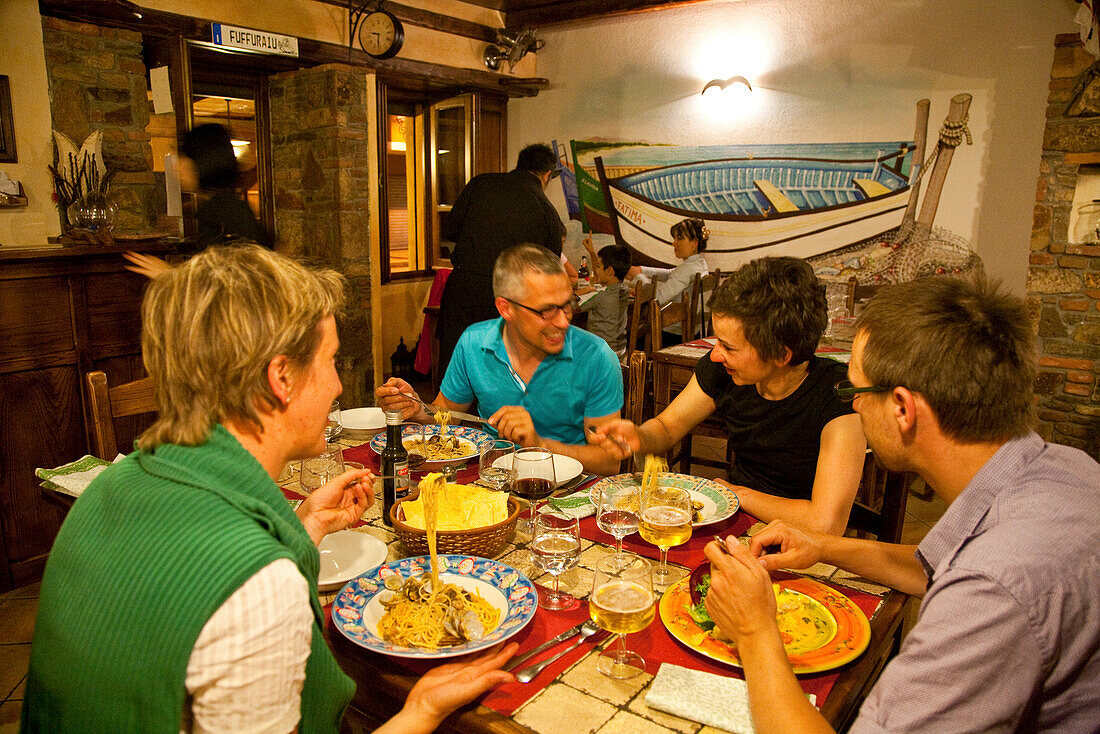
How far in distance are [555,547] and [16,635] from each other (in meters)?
2.62

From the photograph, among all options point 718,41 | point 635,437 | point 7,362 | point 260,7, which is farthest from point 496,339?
point 718,41

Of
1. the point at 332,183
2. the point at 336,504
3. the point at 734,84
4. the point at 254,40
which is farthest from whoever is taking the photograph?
the point at 734,84

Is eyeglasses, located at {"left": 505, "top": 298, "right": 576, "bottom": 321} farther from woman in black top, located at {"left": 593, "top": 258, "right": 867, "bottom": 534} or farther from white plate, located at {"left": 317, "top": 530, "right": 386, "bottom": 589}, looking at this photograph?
white plate, located at {"left": 317, "top": 530, "right": 386, "bottom": 589}

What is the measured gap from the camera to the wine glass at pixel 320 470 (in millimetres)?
1788

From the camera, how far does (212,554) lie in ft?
2.88

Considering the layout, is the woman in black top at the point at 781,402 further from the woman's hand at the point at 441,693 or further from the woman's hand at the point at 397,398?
the woman's hand at the point at 441,693

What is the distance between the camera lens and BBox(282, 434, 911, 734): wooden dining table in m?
1.06

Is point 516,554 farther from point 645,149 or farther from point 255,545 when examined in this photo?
point 645,149

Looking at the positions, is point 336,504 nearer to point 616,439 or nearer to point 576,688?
point 576,688

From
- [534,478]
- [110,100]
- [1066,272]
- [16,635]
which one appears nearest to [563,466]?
[534,478]

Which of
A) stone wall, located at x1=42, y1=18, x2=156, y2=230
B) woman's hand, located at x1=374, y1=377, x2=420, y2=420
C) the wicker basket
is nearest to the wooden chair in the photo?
woman's hand, located at x1=374, y1=377, x2=420, y2=420

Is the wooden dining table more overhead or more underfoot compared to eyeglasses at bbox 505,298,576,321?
more underfoot

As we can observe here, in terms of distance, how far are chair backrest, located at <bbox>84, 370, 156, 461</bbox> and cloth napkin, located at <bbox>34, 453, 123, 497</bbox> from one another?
17 centimetres

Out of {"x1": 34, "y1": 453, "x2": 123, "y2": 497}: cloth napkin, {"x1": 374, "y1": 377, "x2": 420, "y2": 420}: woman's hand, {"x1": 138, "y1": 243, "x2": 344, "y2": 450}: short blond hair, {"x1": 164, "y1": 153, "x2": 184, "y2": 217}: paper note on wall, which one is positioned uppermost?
{"x1": 164, "y1": 153, "x2": 184, "y2": 217}: paper note on wall
